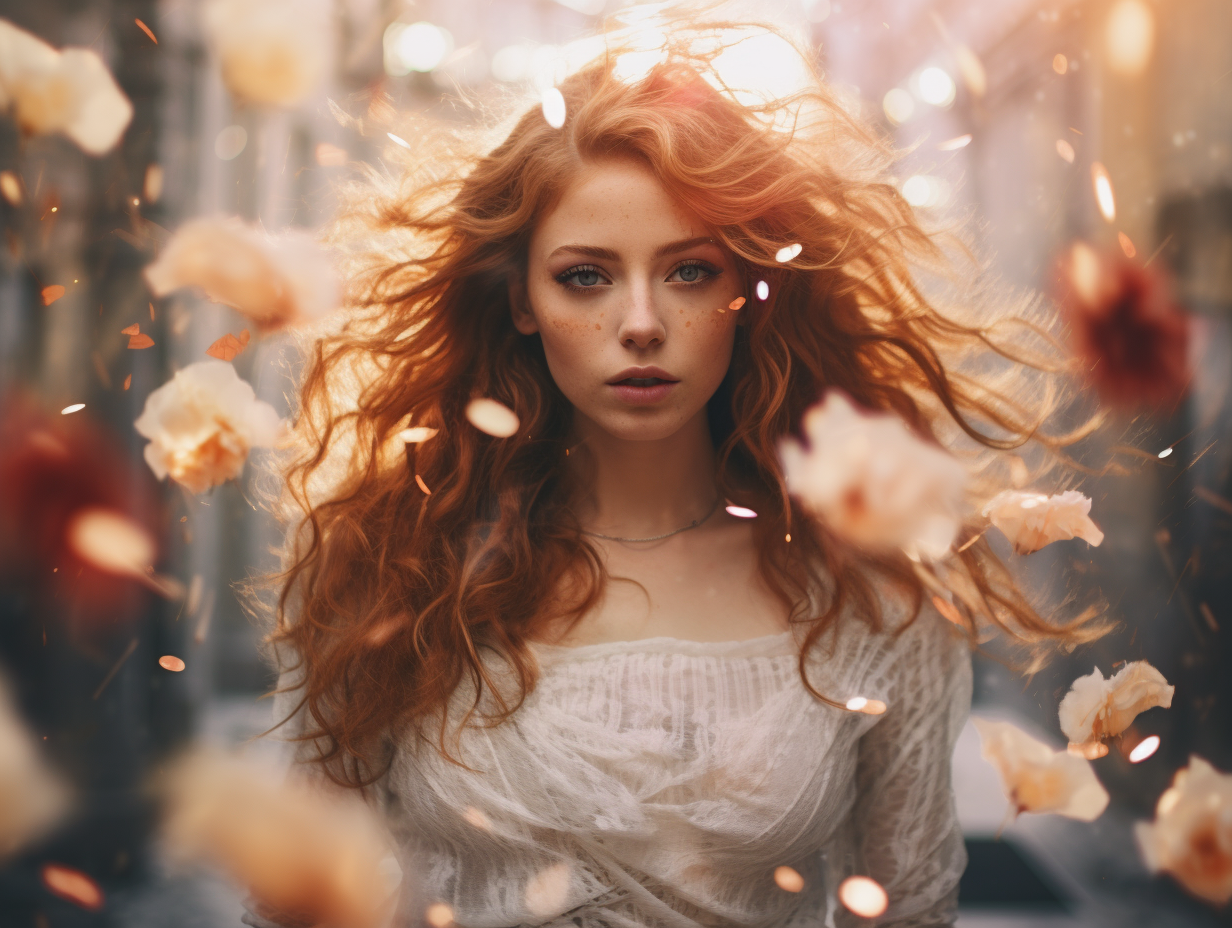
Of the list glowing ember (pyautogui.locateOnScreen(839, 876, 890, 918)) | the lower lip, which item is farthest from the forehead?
glowing ember (pyautogui.locateOnScreen(839, 876, 890, 918))

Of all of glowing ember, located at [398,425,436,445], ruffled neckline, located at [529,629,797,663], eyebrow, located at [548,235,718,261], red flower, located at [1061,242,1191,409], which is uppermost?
eyebrow, located at [548,235,718,261]

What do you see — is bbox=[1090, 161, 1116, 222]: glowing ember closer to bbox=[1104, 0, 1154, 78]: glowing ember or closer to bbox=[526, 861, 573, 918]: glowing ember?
bbox=[1104, 0, 1154, 78]: glowing ember

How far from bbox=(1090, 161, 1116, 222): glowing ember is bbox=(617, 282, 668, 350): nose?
0.97 metres

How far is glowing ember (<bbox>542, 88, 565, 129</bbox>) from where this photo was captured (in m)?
0.87

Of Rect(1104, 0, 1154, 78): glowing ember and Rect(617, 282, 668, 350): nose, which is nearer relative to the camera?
Rect(617, 282, 668, 350): nose

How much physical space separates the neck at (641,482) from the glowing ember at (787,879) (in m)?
0.39

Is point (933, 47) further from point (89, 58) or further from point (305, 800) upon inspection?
point (305, 800)

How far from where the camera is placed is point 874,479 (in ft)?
2.93

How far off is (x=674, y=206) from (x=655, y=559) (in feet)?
1.28

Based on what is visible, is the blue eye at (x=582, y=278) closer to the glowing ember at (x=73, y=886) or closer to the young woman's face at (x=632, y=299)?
the young woman's face at (x=632, y=299)

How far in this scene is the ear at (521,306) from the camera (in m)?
0.92

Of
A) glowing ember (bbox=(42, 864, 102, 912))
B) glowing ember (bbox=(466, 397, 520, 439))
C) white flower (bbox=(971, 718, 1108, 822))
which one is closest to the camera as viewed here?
white flower (bbox=(971, 718, 1108, 822))

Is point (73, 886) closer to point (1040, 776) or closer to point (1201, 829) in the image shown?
point (1040, 776)

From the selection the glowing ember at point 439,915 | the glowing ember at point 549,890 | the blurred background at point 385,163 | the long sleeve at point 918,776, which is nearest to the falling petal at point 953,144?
the blurred background at point 385,163
